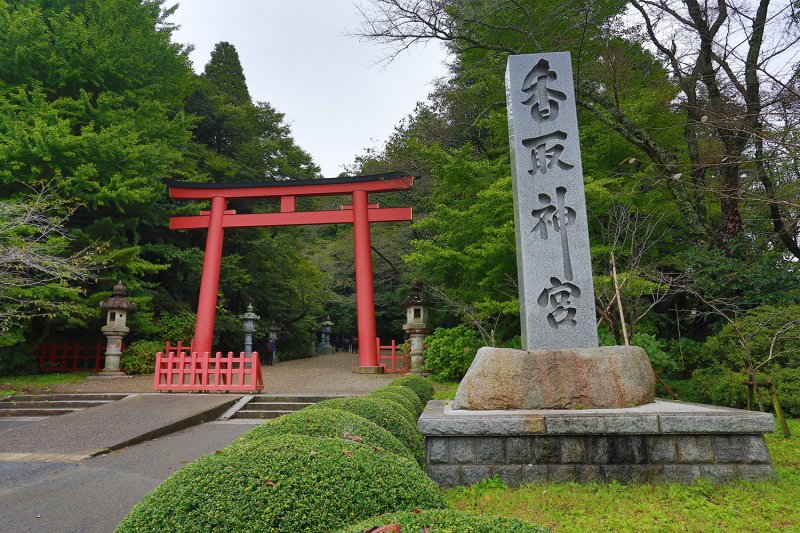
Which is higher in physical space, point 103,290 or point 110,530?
point 103,290

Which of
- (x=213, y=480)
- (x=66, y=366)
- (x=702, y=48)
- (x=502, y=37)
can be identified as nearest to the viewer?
(x=213, y=480)

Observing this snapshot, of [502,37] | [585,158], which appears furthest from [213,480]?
[502,37]

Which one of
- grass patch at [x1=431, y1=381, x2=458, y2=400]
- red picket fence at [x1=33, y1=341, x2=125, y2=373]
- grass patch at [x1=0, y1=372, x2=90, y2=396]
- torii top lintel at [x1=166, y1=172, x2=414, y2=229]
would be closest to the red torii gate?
torii top lintel at [x1=166, y1=172, x2=414, y2=229]

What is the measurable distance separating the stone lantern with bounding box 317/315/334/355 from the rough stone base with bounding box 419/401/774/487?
1032 inches

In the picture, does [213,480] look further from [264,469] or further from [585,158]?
[585,158]

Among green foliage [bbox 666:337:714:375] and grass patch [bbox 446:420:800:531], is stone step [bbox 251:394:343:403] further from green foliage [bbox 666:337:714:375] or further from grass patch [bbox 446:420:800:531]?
green foliage [bbox 666:337:714:375]

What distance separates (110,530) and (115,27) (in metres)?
16.3

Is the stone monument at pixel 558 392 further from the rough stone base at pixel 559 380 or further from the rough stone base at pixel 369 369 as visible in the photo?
the rough stone base at pixel 369 369

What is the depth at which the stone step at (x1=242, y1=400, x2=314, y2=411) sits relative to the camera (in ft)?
29.7

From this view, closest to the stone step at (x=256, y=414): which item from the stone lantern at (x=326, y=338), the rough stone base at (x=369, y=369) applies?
the rough stone base at (x=369, y=369)

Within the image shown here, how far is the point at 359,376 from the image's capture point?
44.4 feet

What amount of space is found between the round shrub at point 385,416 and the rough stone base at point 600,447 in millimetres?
258

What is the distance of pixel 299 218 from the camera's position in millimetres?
14164

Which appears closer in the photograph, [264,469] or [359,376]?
[264,469]
